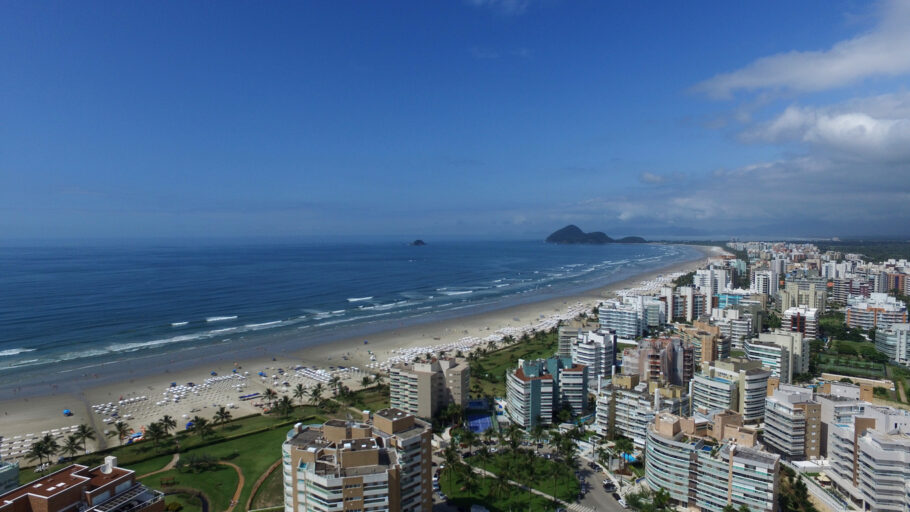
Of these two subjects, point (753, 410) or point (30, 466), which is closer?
point (30, 466)

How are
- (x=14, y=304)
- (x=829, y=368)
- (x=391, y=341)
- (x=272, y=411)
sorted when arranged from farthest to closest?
1. (x=14, y=304)
2. (x=391, y=341)
3. (x=829, y=368)
4. (x=272, y=411)

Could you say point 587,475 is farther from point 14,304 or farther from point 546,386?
point 14,304

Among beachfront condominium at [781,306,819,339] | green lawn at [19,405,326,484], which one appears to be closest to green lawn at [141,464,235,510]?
green lawn at [19,405,326,484]

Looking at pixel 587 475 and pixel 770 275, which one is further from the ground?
pixel 770 275

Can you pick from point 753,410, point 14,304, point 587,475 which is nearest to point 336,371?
point 587,475

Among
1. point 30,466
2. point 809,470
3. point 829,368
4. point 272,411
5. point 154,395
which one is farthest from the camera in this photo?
point 829,368

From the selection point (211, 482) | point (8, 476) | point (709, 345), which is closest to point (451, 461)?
point (211, 482)

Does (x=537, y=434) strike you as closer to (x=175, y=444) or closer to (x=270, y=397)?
(x=270, y=397)

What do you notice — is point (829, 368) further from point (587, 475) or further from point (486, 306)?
point (486, 306)
